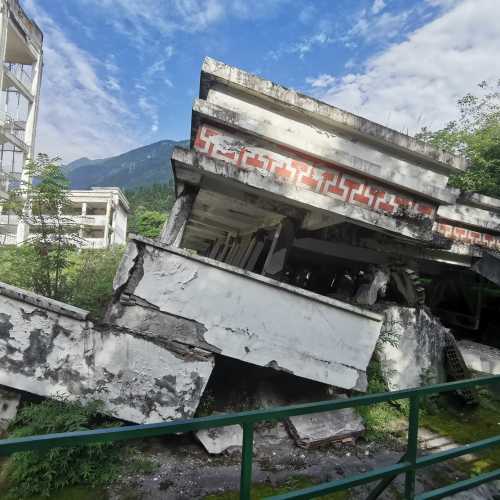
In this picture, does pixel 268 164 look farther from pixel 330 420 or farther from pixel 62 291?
pixel 62 291

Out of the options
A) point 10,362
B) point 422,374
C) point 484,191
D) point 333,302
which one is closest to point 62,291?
point 10,362

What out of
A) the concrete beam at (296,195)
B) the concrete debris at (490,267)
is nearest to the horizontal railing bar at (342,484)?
the concrete beam at (296,195)

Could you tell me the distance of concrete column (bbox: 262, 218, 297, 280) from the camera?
5.55 metres

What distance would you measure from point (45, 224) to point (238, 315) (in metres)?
A: 3.77

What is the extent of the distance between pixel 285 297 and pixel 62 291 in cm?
430

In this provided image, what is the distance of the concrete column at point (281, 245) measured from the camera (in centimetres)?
555

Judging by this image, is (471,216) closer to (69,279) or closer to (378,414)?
(378,414)

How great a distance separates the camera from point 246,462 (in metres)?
1.58

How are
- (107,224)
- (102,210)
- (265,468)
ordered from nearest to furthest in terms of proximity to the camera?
(265,468) < (107,224) < (102,210)

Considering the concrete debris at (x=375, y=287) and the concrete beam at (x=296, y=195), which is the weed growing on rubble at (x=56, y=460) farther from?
the concrete debris at (x=375, y=287)

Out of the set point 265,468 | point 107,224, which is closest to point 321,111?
point 265,468

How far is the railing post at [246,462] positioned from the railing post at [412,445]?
1.05 m

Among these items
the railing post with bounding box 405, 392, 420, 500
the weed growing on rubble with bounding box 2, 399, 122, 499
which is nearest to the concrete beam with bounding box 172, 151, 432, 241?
the railing post with bounding box 405, 392, 420, 500

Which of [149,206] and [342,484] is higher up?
[149,206]
